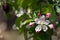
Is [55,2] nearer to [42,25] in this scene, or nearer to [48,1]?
[48,1]

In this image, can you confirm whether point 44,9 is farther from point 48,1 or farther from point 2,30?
point 2,30

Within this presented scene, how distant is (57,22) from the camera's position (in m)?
1.49

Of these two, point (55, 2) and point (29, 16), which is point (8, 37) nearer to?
point (29, 16)

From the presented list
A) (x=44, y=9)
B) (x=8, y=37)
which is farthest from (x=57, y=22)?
(x=8, y=37)

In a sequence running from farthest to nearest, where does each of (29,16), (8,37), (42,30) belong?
(8,37) → (29,16) → (42,30)

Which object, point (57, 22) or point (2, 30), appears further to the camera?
point (2, 30)

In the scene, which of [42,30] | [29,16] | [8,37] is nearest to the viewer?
[42,30]

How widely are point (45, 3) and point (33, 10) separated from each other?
0.34 ft

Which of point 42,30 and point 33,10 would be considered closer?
point 42,30


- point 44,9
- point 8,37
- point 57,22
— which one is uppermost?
point 44,9

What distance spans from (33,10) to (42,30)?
8.0 inches

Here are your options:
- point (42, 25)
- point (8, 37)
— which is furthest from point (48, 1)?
point (8, 37)

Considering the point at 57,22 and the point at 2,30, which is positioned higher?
the point at 57,22

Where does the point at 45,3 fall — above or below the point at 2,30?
above
